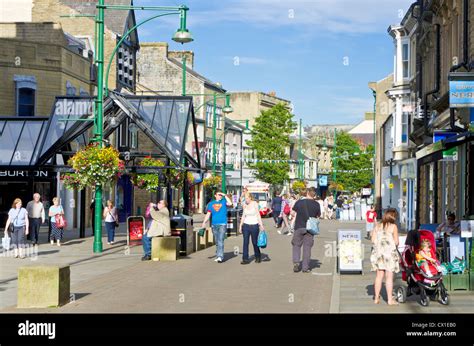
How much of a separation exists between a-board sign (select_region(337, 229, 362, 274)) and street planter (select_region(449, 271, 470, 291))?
12.0 ft

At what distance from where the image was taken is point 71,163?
2609 cm

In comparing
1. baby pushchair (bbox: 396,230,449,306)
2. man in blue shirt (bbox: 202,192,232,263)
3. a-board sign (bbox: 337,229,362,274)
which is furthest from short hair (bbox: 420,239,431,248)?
man in blue shirt (bbox: 202,192,232,263)

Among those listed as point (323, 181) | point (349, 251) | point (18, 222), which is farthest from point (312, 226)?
point (323, 181)

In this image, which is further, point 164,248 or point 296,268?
point 164,248

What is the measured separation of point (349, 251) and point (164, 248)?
5457mm

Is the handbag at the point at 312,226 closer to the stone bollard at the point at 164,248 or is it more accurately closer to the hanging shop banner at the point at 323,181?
the stone bollard at the point at 164,248

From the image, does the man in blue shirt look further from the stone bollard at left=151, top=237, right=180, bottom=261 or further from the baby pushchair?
the baby pushchair

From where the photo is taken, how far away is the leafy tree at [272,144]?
85812mm

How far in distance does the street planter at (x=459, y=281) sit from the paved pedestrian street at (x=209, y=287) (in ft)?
0.35

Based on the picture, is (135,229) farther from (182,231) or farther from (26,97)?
(26,97)

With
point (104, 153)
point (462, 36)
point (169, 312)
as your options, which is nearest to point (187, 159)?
point (104, 153)

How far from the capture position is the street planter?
1522 cm

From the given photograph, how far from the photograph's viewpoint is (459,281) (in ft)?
50.0

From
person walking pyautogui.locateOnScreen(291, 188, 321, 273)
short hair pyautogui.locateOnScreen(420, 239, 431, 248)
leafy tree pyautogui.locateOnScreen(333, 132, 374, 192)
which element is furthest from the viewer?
leafy tree pyautogui.locateOnScreen(333, 132, 374, 192)
